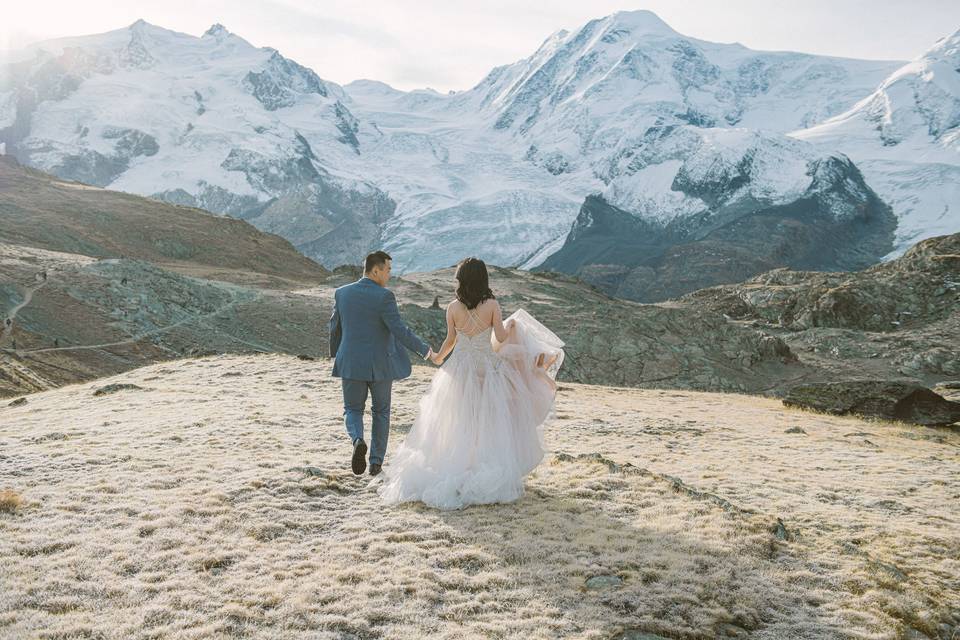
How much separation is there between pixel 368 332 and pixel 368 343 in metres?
0.15

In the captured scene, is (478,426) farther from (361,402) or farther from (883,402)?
→ (883,402)

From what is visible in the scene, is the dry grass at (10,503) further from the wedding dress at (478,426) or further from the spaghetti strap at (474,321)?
the spaghetti strap at (474,321)

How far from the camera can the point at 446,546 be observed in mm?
8250

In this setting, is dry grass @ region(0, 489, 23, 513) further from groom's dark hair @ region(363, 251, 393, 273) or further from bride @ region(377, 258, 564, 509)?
groom's dark hair @ region(363, 251, 393, 273)

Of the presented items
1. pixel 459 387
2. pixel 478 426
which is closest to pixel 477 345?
pixel 459 387

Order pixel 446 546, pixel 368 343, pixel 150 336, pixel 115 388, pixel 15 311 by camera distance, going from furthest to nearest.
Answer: pixel 150 336, pixel 15 311, pixel 115 388, pixel 368 343, pixel 446 546

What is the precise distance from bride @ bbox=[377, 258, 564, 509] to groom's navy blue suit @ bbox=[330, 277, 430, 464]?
2.10ft

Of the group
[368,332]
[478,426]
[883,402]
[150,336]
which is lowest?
[150,336]

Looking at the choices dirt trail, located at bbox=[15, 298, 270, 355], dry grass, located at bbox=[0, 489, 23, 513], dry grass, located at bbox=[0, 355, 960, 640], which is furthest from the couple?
dirt trail, located at bbox=[15, 298, 270, 355]

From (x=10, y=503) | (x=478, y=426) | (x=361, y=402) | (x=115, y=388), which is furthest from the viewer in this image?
(x=115, y=388)

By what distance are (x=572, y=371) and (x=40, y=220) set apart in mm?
59314

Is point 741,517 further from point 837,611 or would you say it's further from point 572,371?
point 572,371

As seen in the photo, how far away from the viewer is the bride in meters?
9.66

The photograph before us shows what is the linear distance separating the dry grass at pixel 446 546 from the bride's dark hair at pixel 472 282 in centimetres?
278
